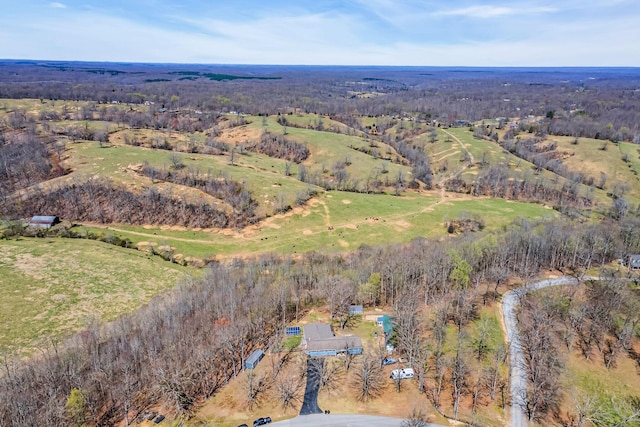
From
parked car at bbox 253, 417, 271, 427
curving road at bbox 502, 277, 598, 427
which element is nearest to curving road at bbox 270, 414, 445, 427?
parked car at bbox 253, 417, 271, 427

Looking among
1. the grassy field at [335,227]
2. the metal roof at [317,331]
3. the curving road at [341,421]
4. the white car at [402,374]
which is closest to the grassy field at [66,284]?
the grassy field at [335,227]

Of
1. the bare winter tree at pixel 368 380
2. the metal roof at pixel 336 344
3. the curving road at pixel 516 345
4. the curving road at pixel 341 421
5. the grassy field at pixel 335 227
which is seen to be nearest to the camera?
the curving road at pixel 341 421

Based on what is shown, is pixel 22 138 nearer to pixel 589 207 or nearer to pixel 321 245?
pixel 321 245

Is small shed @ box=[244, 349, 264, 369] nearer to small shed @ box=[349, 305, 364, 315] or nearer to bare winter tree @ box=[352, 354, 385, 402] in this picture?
bare winter tree @ box=[352, 354, 385, 402]

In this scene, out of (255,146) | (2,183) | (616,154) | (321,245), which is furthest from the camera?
(255,146)

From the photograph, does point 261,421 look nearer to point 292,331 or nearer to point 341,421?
point 341,421

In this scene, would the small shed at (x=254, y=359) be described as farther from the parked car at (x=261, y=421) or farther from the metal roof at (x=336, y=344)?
the parked car at (x=261, y=421)

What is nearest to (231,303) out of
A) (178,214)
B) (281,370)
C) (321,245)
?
(281,370)
